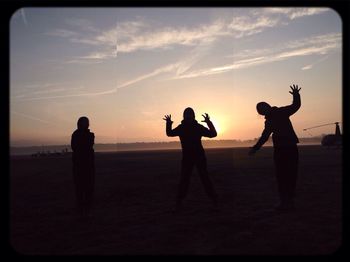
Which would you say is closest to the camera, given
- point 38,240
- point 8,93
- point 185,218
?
point 8,93

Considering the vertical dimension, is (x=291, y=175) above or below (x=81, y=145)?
below

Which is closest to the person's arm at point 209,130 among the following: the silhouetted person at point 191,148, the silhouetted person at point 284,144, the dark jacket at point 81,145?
the silhouetted person at point 191,148

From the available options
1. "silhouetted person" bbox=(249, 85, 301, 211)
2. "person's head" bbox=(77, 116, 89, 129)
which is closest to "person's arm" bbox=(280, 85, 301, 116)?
"silhouetted person" bbox=(249, 85, 301, 211)

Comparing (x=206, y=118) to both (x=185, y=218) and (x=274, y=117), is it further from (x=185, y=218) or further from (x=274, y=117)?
(x=185, y=218)

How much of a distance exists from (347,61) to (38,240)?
212 inches

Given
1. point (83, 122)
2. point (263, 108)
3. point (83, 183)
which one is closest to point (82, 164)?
point (83, 183)

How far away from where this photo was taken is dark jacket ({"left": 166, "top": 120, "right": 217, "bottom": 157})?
26.9 ft

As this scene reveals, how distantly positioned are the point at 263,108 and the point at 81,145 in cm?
429

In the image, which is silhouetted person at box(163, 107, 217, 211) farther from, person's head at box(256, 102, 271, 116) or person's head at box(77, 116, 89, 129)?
person's head at box(77, 116, 89, 129)

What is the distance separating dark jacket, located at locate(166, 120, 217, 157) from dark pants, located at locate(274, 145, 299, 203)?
5.31 feet

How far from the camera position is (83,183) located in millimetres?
7926

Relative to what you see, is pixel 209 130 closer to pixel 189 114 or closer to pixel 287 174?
pixel 189 114
